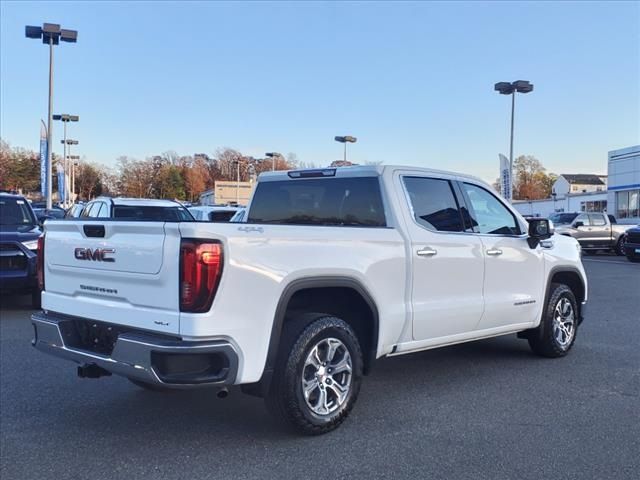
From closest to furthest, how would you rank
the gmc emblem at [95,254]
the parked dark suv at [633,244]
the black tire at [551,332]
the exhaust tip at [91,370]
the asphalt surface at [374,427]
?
the asphalt surface at [374,427] < the gmc emblem at [95,254] < the exhaust tip at [91,370] < the black tire at [551,332] < the parked dark suv at [633,244]

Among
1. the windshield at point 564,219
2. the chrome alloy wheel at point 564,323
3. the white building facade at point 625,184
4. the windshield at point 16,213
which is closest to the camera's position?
the chrome alloy wheel at point 564,323

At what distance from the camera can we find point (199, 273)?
11.5 feet

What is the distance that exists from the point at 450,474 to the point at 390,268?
5.07 feet

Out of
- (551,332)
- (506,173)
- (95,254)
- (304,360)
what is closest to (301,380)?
(304,360)

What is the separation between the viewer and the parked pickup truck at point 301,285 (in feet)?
11.7

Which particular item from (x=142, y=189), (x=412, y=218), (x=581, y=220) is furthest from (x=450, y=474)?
(x=142, y=189)

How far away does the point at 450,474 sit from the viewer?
145 inches

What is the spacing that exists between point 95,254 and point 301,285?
137 cm

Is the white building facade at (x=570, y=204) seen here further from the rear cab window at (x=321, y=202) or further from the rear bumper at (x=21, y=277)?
the rear cab window at (x=321, y=202)

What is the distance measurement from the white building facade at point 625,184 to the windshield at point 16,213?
3613 cm

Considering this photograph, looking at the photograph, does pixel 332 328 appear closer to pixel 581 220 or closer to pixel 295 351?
pixel 295 351

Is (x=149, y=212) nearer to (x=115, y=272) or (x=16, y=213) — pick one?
(x=16, y=213)

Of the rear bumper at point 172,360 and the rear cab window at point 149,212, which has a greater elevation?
the rear cab window at point 149,212

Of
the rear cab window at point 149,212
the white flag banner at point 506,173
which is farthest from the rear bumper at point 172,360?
the white flag banner at point 506,173
